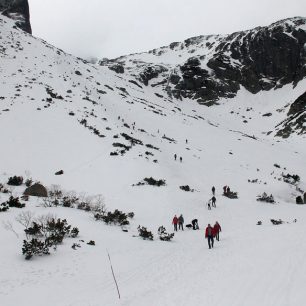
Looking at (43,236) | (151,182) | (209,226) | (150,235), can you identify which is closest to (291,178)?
(151,182)

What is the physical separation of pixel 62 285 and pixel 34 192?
13329mm

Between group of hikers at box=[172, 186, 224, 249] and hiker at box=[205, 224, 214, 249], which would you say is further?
group of hikers at box=[172, 186, 224, 249]

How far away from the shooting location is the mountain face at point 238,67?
105188 millimetres

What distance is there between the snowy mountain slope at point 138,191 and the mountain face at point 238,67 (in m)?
27.2

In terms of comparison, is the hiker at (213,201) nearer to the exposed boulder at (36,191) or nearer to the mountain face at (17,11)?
the exposed boulder at (36,191)

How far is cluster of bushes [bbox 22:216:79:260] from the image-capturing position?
14.0 meters

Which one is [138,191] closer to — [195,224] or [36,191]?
[195,224]

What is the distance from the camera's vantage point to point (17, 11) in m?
Answer: 110

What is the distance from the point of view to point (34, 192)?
952 inches

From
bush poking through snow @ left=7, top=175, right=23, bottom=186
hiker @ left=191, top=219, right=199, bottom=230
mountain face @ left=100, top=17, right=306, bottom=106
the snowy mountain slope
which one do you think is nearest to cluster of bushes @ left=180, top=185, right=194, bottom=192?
the snowy mountain slope

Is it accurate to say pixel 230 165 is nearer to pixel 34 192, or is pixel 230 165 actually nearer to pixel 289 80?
pixel 34 192

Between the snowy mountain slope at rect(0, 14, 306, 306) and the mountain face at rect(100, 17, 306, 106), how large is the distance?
89.1 feet

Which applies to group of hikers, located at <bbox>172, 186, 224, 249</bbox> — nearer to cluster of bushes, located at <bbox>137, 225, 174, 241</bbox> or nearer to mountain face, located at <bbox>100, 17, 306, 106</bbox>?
cluster of bushes, located at <bbox>137, 225, 174, 241</bbox>

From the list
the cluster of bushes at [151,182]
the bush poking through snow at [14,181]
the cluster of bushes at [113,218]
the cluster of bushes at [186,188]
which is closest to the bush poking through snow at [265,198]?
the cluster of bushes at [186,188]
